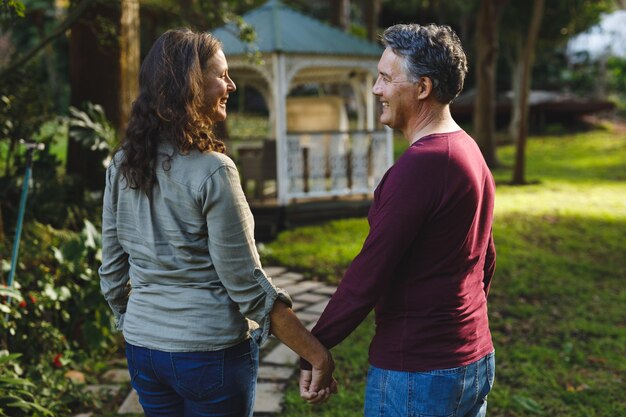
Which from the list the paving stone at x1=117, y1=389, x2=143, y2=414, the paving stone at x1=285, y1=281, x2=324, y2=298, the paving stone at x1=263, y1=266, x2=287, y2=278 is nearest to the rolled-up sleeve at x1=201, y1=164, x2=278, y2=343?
the paving stone at x1=117, y1=389, x2=143, y2=414

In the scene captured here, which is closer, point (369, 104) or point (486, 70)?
point (369, 104)

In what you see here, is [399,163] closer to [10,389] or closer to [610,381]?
[10,389]

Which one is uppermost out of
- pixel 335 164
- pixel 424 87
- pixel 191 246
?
pixel 424 87

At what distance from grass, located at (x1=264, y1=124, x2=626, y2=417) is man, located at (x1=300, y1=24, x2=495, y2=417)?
7.14 feet

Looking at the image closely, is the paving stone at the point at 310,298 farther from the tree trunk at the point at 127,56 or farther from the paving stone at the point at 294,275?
the tree trunk at the point at 127,56

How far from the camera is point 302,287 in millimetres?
6984

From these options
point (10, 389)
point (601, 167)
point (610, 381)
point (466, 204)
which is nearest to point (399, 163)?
point (466, 204)

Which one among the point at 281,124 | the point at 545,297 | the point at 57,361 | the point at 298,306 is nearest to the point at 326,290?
the point at 298,306

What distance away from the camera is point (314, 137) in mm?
11953

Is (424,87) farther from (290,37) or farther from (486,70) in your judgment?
(486,70)

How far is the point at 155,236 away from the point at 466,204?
0.86 m

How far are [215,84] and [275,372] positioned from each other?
3.09 meters

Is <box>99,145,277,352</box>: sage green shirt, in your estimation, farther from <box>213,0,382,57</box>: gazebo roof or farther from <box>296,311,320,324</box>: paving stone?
<box>213,0,382,57</box>: gazebo roof

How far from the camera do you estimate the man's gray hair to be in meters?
1.90
